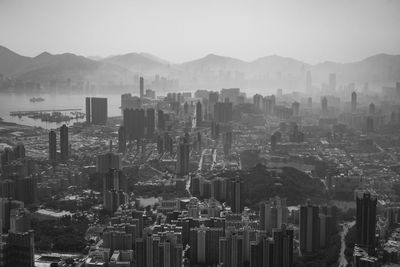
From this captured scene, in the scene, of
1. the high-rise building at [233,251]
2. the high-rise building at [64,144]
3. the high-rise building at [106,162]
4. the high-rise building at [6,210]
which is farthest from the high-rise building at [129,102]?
the high-rise building at [233,251]

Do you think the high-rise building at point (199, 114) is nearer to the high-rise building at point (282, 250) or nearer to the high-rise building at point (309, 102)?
the high-rise building at point (309, 102)

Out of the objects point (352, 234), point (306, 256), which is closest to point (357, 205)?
point (352, 234)

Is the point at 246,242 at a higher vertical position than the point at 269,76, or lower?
lower

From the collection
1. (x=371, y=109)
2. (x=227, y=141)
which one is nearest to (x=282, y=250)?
(x=227, y=141)

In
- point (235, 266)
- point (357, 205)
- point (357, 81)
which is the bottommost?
point (235, 266)

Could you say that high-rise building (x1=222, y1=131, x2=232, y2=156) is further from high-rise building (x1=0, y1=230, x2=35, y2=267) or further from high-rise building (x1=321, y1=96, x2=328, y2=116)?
high-rise building (x1=0, y1=230, x2=35, y2=267)

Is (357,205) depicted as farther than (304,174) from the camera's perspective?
No

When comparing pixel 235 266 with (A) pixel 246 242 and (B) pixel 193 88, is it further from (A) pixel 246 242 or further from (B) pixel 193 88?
(B) pixel 193 88

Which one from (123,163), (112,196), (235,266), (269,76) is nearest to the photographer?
(235,266)
